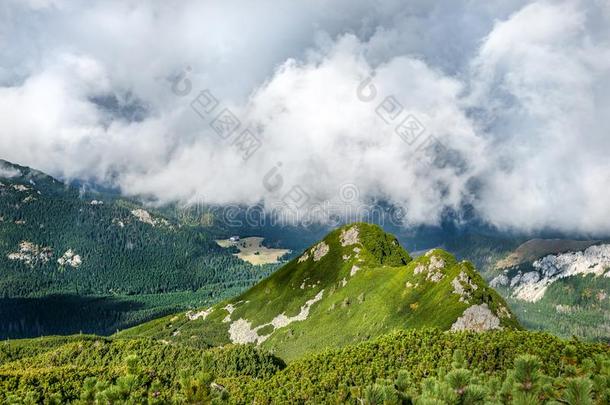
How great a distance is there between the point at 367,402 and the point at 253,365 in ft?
514

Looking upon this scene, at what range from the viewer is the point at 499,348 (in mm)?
97750

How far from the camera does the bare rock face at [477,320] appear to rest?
167 m

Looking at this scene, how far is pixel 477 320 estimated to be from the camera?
170 meters

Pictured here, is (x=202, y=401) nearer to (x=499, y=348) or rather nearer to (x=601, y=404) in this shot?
(x=601, y=404)

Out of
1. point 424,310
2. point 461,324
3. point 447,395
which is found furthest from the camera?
point 424,310

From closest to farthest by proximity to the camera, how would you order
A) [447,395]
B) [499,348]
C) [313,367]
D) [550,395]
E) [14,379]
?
[447,395] → [550,395] → [499,348] → [14,379] → [313,367]

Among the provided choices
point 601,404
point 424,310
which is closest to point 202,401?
point 601,404

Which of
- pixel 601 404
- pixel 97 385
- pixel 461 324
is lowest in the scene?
pixel 461 324

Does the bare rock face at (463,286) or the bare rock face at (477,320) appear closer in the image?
the bare rock face at (477,320)

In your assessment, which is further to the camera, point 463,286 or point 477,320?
point 463,286

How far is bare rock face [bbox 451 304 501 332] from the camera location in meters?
167

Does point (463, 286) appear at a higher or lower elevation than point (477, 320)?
higher

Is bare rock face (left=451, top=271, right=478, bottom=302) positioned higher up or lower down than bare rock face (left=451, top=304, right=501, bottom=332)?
higher up

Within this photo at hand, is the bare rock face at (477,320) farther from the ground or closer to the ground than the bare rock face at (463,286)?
closer to the ground
